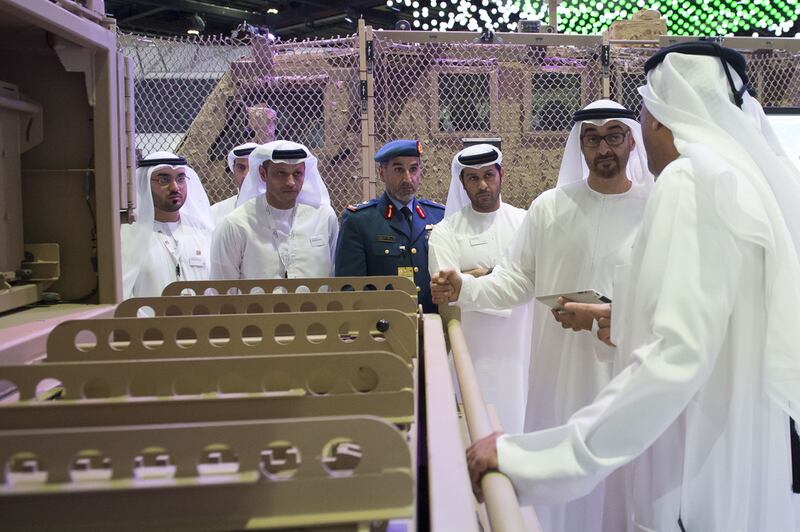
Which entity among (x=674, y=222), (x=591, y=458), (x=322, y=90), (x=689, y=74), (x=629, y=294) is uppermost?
(x=322, y=90)

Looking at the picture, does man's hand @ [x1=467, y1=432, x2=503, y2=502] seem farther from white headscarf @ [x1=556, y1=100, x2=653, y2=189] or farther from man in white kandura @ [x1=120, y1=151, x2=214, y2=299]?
man in white kandura @ [x1=120, y1=151, x2=214, y2=299]

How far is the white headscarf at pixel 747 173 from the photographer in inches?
58.2

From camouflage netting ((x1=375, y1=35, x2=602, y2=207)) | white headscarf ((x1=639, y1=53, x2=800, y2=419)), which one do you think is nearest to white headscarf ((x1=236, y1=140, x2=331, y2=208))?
camouflage netting ((x1=375, y1=35, x2=602, y2=207))

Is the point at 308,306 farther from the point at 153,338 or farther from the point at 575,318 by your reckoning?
the point at 575,318

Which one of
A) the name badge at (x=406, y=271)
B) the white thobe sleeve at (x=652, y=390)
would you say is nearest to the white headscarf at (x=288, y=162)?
the name badge at (x=406, y=271)

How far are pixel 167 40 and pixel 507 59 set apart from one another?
276 cm

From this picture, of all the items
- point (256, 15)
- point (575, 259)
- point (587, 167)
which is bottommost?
point (575, 259)

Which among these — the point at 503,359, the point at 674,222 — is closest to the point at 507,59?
the point at 503,359

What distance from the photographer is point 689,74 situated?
1769mm

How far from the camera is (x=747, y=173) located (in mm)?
1608

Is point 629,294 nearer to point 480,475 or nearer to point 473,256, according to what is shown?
point 480,475

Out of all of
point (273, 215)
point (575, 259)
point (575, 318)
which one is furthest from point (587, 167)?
point (273, 215)

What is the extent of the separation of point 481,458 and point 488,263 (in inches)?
103

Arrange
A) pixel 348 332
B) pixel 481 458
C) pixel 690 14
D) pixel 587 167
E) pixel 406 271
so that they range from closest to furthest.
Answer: pixel 481 458 → pixel 348 332 → pixel 587 167 → pixel 406 271 → pixel 690 14
